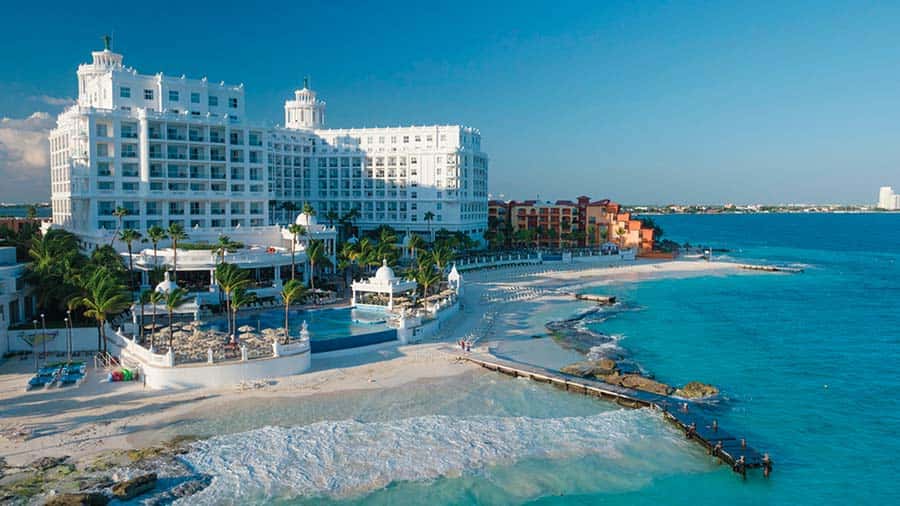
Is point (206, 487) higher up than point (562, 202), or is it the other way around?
point (562, 202)

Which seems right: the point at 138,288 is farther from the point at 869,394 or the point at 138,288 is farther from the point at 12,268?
the point at 869,394

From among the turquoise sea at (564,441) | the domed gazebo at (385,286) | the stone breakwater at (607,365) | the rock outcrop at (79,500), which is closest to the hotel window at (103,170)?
the domed gazebo at (385,286)

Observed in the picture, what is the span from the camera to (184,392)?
121 ft

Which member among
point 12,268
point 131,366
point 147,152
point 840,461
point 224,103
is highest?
point 224,103

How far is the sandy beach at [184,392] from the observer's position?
1199 inches

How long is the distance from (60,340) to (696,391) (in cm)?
3909

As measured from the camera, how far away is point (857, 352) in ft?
171

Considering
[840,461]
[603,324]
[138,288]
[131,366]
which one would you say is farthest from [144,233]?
[840,461]

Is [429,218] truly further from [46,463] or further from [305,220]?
[46,463]

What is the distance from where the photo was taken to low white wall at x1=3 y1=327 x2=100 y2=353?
43.4 m

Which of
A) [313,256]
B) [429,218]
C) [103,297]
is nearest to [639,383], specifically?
[103,297]

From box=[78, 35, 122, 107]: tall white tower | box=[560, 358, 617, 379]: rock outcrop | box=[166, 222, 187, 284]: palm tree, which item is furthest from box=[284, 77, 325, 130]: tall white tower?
box=[560, 358, 617, 379]: rock outcrop

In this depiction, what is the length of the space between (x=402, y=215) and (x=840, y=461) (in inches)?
3264

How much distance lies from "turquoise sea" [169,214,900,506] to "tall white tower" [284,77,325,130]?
263ft
